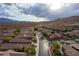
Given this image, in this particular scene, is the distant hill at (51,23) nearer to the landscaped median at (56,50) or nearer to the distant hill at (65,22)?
the distant hill at (65,22)

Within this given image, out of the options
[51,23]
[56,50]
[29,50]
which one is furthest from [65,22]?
[29,50]

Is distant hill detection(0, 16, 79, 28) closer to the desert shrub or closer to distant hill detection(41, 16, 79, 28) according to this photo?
distant hill detection(41, 16, 79, 28)

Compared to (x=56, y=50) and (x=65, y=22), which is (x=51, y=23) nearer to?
(x=65, y=22)

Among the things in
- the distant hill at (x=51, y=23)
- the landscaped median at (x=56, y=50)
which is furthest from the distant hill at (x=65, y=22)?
the landscaped median at (x=56, y=50)

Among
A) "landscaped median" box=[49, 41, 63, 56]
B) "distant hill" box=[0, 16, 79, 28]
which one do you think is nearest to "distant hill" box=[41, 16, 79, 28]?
"distant hill" box=[0, 16, 79, 28]

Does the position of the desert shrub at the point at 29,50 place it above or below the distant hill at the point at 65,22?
below

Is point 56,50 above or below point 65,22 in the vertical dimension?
below

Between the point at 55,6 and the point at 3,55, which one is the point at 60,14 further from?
the point at 3,55

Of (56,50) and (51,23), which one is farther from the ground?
(51,23)

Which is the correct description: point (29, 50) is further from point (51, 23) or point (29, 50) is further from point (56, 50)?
point (51, 23)

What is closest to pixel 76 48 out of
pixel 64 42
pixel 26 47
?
pixel 64 42

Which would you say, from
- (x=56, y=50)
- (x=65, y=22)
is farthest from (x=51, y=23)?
(x=56, y=50)
